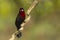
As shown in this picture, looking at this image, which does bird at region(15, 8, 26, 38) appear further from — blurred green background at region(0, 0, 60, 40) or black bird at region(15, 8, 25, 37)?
blurred green background at region(0, 0, 60, 40)

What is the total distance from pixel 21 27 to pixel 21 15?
11cm

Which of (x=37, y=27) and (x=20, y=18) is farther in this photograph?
(x=37, y=27)

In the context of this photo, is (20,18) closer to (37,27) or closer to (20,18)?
(20,18)

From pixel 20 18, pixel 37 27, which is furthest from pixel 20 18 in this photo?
pixel 37 27

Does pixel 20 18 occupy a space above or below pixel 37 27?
below

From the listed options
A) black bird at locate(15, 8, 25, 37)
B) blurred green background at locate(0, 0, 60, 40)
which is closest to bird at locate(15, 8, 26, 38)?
black bird at locate(15, 8, 25, 37)

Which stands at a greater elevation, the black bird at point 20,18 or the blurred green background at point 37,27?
the blurred green background at point 37,27

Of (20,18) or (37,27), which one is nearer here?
(20,18)

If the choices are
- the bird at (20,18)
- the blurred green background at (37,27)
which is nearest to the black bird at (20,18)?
the bird at (20,18)

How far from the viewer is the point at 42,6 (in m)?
3.56

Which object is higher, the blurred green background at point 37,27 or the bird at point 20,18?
the blurred green background at point 37,27

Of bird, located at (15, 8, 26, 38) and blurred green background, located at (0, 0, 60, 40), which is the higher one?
blurred green background, located at (0, 0, 60, 40)

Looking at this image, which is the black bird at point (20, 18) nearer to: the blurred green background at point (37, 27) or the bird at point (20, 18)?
the bird at point (20, 18)

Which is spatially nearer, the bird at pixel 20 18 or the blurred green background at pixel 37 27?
the bird at pixel 20 18
